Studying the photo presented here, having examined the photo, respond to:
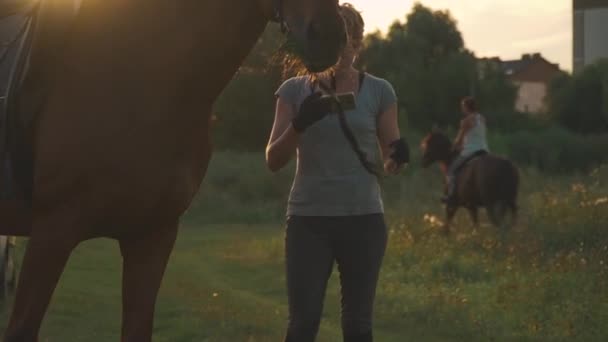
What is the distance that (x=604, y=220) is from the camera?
15.1 metres

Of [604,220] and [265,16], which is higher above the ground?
[265,16]

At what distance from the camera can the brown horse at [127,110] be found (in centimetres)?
506

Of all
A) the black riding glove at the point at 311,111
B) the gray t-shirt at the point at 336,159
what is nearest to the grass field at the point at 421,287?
the gray t-shirt at the point at 336,159

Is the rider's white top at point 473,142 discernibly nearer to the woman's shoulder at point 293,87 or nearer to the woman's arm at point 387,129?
the woman's arm at point 387,129

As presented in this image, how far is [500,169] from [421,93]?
43.3 meters

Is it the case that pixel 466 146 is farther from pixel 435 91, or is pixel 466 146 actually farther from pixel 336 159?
pixel 435 91

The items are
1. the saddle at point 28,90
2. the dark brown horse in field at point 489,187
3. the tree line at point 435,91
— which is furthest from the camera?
the tree line at point 435,91

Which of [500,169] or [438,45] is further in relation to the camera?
[438,45]

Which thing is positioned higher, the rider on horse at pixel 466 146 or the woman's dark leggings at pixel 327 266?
the rider on horse at pixel 466 146

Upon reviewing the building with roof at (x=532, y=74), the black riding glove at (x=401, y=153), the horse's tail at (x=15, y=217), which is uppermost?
the building with roof at (x=532, y=74)

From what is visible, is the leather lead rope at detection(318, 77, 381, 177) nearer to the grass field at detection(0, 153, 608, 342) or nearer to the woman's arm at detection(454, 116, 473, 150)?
the grass field at detection(0, 153, 608, 342)

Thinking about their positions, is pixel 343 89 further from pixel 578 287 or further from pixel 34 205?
pixel 578 287

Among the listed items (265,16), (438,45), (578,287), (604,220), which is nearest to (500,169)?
(604,220)

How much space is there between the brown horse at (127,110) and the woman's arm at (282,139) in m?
0.96
